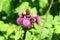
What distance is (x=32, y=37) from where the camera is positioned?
83.2 inches

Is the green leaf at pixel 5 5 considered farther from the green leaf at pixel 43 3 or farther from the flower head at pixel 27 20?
the flower head at pixel 27 20

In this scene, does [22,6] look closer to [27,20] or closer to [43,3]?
[43,3]

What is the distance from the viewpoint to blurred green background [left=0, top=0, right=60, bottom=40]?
2.19 meters

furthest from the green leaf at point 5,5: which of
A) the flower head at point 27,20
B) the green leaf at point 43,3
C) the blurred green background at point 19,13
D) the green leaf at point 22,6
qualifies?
the flower head at point 27,20

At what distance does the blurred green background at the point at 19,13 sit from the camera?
2.19 meters

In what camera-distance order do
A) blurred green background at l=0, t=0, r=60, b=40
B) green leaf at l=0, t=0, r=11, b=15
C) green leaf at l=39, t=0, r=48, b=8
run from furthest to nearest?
green leaf at l=39, t=0, r=48, b=8
green leaf at l=0, t=0, r=11, b=15
blurred green background at l=0, t=0, r=60, b=40

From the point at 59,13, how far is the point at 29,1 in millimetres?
414

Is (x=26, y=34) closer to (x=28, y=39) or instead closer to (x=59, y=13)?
(x=28, y=39)

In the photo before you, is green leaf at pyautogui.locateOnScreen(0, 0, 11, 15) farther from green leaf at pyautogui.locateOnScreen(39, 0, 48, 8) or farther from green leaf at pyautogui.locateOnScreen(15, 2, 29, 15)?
green leaf at pyautogui.locateOnScreen(39, 0, 48, 8)

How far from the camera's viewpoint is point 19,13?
112 inches

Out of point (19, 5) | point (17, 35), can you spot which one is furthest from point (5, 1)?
point (17, 35)

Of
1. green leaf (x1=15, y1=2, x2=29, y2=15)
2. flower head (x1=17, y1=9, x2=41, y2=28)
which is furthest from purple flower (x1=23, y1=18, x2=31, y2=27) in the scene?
green leaf (x1=15, y1=2, x2=29, y2=15)

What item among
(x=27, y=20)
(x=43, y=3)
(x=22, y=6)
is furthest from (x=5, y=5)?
(x=27, y=20)

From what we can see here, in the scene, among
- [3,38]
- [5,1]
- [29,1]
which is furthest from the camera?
[29,1]
